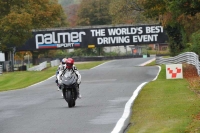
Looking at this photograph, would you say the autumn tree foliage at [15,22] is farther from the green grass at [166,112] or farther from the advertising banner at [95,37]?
the green grass at [166,112]

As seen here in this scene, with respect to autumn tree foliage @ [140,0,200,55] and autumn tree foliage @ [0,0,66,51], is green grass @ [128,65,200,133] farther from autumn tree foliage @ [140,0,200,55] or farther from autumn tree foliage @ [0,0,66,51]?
autumn tree foliage @ [0,0,66,51]

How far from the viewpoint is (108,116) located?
14.7m

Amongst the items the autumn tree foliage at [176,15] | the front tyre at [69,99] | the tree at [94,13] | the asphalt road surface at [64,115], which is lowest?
the asphalt road surface at [64,115]

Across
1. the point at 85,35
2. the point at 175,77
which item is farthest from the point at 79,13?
the point at 175,77

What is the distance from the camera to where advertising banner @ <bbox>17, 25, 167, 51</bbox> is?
7044 cm

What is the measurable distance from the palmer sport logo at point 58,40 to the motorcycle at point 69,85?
52.7 meters

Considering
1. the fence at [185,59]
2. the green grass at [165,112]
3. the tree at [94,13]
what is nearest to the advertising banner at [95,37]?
the fence at [185,59]

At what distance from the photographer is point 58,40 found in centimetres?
7075

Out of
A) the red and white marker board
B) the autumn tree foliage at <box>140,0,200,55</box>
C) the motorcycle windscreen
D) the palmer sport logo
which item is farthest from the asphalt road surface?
the palmer sport logo

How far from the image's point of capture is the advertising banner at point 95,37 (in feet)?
231

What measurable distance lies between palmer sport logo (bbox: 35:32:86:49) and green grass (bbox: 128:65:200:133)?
49.4 m

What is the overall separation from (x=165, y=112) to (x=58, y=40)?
56.5 meters

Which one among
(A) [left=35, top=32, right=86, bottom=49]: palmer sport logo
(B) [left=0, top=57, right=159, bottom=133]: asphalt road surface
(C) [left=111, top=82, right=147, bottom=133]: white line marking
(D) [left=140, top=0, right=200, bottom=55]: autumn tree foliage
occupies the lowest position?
(B) [left=0, top=57, right=159, bottom=133]: asphalt road surface

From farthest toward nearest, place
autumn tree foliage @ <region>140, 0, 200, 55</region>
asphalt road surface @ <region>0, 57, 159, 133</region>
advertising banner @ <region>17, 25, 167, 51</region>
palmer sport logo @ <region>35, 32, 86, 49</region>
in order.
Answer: advertising banner @ <region>17, 25, 167, 51</region> → palmer sport logo @ <region>35, 32, 86, 49</region> → autumn tree foliage @ <region>140, 0, 200, 55</region> → asphalt road surface @ <region>0, 57, 159, 133</region>
